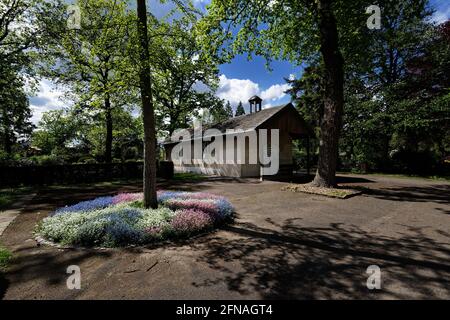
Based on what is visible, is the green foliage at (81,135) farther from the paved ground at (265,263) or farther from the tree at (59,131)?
the paved ground at (265,263)

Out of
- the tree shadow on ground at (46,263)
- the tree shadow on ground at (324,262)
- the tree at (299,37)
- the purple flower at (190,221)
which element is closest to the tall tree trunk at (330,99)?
the tree at (299,37)

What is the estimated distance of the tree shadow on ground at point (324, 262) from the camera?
11.3 feet

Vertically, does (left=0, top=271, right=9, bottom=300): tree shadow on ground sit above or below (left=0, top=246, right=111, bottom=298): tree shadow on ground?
below

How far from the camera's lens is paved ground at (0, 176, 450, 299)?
3467mm

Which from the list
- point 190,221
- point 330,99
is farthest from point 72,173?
point 330,99

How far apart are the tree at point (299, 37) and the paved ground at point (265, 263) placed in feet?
18.8

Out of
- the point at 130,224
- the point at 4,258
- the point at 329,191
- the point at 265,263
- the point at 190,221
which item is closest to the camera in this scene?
the point at 265,263

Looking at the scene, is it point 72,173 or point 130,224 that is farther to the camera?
point 72,173

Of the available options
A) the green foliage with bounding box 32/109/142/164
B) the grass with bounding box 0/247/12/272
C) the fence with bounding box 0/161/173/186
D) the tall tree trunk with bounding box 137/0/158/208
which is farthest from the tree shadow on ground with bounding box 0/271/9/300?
the green foliage with bounding box 32/109/142/164

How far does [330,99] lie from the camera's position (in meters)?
12.1

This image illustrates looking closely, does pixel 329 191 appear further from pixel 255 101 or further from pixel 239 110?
pixel 239 110

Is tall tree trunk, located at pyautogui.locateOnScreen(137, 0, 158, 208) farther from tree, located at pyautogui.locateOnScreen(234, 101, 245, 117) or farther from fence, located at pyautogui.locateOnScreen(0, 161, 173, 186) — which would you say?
tree, located at pyautogui.locateOnScreen(234, 101, 245, 117)

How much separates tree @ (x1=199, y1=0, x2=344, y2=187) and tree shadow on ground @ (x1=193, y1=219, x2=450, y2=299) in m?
6.96

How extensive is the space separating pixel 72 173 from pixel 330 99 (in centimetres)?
1977
